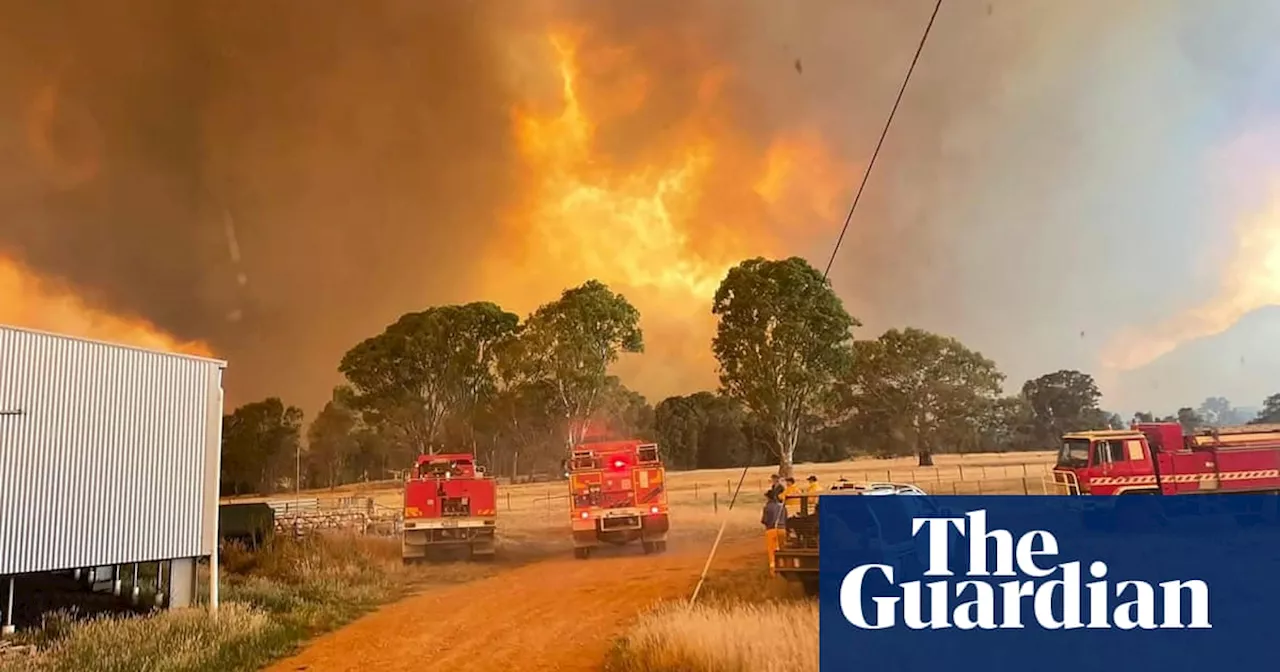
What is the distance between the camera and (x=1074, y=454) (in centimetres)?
947

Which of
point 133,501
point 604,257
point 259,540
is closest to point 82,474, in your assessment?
point 133,501

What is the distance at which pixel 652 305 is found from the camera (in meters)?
11.0

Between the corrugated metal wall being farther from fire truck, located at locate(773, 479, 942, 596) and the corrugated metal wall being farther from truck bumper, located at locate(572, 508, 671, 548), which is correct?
fire truck, located at locate(773, 479, 942, 596)

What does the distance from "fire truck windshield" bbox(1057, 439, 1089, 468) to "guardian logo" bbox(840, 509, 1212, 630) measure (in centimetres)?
175

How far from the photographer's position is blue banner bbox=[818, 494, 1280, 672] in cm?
751

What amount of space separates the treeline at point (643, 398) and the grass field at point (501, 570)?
360 millimetres

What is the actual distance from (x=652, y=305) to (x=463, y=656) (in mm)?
4984

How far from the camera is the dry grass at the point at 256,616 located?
310 inches

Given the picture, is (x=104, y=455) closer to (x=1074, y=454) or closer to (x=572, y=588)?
(x=572, y=588)

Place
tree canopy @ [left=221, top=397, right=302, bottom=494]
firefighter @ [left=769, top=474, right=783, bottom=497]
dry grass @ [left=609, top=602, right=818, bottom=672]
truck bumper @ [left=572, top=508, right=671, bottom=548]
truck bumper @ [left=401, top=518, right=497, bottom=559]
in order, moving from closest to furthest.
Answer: dry grass @ [left=609, top=602, right=818, bottom=672] < firefighter @ [left=769, top=474, right=783, bottom=497] < truck bumper @ [left=572, top=508, right=671, bottom=548] < truck bumper @ [left=401, top=518, right=497, bottom=559] < tree canopy @ [left=221, top=397, right=302, bottom=494]

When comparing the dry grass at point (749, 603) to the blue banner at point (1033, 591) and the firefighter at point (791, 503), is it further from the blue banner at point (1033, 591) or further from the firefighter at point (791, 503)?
the firefighter at point (791, 503)

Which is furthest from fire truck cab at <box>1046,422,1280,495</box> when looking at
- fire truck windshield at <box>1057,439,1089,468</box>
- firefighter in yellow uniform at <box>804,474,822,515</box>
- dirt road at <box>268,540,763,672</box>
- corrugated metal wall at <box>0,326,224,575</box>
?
corrugated metal wall at <box>0,326,224,575</box>

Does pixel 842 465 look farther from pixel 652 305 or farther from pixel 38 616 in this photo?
pixel 38 616

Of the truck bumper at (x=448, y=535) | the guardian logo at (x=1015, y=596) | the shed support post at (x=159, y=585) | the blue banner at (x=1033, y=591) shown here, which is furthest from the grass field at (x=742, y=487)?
the shed support post at (x=159, y=585)
